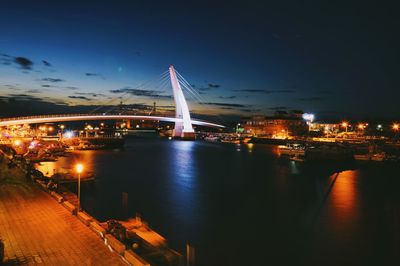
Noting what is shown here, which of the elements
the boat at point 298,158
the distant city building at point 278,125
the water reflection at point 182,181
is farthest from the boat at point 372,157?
the distant city building at point 278,125

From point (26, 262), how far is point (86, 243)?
108 cm

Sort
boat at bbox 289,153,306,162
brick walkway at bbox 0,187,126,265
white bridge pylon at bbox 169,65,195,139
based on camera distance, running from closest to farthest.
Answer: brick walkway at bbox 0,187,126,265, boat at bbox 289,153,306,162, white bridge pylon at bbox 169,65,195,139

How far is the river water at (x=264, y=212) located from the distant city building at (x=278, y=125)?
56971 millimetres

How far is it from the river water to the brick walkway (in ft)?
10.8

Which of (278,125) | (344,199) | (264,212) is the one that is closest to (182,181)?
(264,212)

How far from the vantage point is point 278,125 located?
8550 centimetres

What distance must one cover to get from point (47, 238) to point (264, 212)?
9584mm

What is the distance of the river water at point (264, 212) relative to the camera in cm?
920

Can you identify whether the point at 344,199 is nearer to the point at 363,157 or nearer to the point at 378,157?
the point at 378,157

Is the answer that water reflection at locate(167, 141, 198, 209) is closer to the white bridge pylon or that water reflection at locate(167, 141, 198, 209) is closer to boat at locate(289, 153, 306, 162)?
boat at locate(289, 153, 306, 162)

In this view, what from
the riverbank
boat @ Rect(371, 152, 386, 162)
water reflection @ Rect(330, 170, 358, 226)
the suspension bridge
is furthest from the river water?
the suspension bridge

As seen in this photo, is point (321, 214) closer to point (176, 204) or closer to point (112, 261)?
point (176, 204)

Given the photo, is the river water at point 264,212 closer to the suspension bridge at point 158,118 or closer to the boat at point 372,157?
the boat at point 372,157

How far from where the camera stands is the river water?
9.20 m
